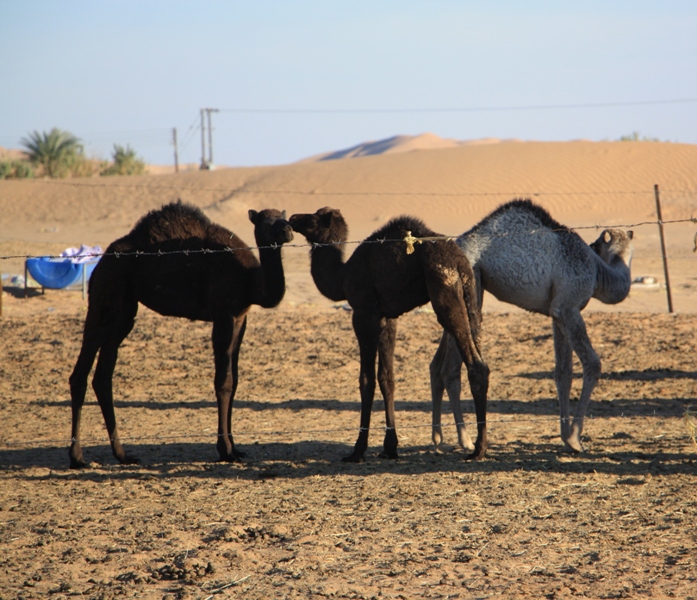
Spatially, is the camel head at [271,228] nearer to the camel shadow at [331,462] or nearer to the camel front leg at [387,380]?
the camel front leg at [387,380]

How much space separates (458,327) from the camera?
688 cm

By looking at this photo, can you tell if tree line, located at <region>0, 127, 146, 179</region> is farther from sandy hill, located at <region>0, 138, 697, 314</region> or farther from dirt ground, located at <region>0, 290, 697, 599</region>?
dirt ground, located at <region>0, 290, 697, 599</region>

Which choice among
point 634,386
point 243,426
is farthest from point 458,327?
point 634,386

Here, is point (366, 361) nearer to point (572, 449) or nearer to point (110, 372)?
point (572, 449)

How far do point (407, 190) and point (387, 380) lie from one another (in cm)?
3588

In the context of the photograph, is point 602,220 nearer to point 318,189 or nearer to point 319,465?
point 318,189

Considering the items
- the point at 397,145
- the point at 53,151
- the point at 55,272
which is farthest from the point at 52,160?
the point at 397,145

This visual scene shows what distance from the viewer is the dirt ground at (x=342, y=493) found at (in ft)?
15.4

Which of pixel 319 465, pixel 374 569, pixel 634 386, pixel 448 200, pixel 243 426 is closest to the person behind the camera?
pixel 374 569

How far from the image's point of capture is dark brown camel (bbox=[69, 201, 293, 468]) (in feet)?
24.1

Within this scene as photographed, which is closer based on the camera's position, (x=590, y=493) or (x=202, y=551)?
(x=202, y=551)

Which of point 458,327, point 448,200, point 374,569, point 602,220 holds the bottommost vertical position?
point 374,569

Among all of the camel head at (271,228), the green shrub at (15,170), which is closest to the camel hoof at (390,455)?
the camel head at (271,228)

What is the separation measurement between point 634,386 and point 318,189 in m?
33.9
